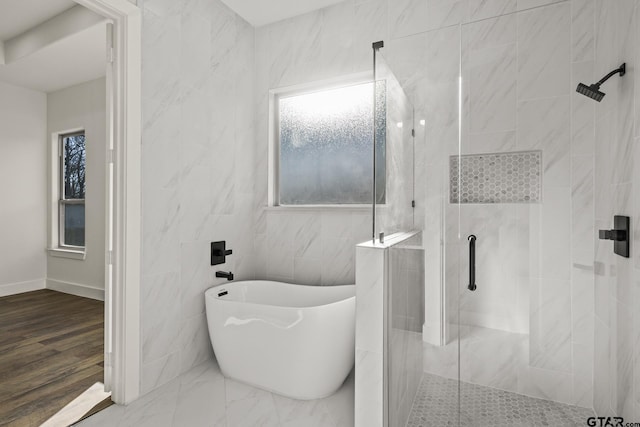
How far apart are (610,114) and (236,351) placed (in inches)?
86.9

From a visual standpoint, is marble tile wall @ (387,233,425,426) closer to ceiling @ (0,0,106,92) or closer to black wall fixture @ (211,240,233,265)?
black wall fixture @ (211,240,233,265)

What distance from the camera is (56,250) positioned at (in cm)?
451

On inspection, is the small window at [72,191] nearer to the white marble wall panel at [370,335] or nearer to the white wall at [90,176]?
the white wall at [90,176]

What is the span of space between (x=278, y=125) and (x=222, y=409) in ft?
7.35

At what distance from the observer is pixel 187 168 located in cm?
231

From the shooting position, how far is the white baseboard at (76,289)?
4.16m

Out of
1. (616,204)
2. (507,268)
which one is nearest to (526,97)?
(616,204)

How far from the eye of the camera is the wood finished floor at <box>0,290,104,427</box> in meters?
1.88

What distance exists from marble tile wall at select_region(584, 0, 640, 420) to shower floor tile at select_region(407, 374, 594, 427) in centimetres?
14

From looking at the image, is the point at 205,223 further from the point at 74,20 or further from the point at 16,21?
the point at 16,21

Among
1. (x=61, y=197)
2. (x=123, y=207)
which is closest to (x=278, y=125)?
(x=123, y=207)

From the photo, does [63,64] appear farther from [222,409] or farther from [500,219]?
[500,219]

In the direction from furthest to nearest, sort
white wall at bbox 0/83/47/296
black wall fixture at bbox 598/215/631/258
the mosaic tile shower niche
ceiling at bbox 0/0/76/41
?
1. white wall at bbox 0/83/47/296
2. ceiling at bbox 0/0/76/41
3. the mosaic tile shower niche
4. black wall fixture at bbox 598/215/631/258

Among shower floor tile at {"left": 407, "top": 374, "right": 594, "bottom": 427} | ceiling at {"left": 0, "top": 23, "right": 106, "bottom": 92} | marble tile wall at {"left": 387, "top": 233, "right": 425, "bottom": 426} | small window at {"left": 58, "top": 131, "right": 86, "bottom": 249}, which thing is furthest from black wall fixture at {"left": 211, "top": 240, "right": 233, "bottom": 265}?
small window at {"left": 58, "top": 131, "right": 86, "bottom": 249}
